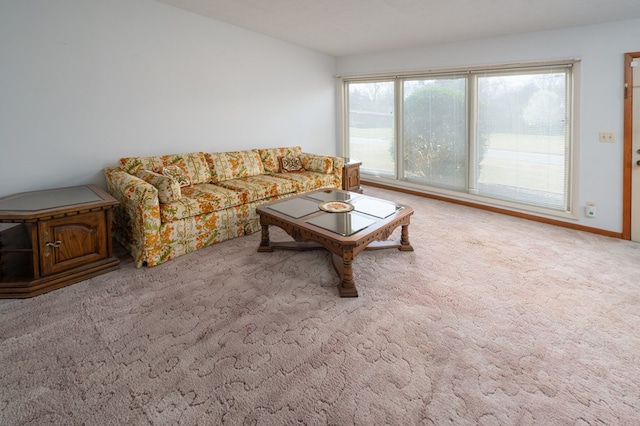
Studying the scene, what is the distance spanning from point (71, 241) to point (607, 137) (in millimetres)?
5302

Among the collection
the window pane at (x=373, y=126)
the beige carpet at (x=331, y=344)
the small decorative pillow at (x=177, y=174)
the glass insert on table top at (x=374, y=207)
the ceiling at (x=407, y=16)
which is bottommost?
the beige carpet at (x=331, y=344)

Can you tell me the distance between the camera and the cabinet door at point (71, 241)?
259 centimetres

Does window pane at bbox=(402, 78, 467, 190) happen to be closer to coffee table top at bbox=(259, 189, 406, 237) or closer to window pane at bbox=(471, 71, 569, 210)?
window pane at bbox=(471, 71, 569, 210)

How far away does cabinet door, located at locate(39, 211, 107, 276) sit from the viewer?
8.48 ft

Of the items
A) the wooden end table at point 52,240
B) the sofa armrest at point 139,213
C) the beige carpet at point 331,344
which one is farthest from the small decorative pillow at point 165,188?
the beige carpet at point 331,344

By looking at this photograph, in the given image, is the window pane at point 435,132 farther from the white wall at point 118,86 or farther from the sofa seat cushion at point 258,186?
the sofa seat cushion at point 258,186

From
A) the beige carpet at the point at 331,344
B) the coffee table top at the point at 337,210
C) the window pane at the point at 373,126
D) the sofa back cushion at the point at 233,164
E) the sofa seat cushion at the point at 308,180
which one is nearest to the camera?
the beige carpet at the point at 331,344

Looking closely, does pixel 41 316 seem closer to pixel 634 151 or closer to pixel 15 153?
pixel 15 153

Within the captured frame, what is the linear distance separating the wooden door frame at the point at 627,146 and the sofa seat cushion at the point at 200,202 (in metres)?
4.10

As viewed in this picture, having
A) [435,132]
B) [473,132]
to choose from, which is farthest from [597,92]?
[435,132]

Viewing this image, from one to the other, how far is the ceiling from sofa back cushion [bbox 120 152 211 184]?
166 centimetres

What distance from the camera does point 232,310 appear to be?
236cm

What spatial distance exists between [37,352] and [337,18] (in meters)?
4.07

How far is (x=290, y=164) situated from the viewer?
16.2 feet
